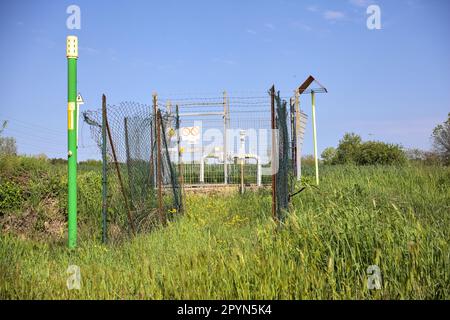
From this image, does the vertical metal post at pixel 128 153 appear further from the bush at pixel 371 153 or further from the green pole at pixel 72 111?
the bush at pixel 371 153

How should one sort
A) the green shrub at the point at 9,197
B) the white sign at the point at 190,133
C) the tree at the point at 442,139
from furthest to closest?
1. the tree at the point at 442,139
2. the white sign at the point at 190,133
3. the green shrub at the point at 9,197

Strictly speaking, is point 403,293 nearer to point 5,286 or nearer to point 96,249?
point 5,286

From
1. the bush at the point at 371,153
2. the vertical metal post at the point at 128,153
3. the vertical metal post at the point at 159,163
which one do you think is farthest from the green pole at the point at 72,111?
the bush at the point at 371,153

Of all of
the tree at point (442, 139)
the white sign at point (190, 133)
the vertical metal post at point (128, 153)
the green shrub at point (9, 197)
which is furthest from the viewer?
the tree at point (442, 139)

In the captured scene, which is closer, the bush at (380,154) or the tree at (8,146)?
the tree at (8,146)

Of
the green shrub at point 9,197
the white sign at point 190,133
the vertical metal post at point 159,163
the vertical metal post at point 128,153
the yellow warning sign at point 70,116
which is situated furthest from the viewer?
the white sign at point 190,133

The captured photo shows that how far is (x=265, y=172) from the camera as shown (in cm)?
1352

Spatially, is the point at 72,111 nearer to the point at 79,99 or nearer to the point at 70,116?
the point at 70,116

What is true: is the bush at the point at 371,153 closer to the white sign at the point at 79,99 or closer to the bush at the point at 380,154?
the bush at the point at 380,154

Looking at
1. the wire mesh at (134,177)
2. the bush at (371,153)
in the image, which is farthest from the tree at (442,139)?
the wire mesh at (134,177)

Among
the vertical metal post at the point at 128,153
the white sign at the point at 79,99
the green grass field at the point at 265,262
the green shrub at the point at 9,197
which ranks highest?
the white sign at the point at 79,99

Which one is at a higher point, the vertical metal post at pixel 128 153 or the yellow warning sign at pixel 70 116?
the yellow warning sign at pixel 70 116

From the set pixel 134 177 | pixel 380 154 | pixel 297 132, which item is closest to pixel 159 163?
pixel 134 177
